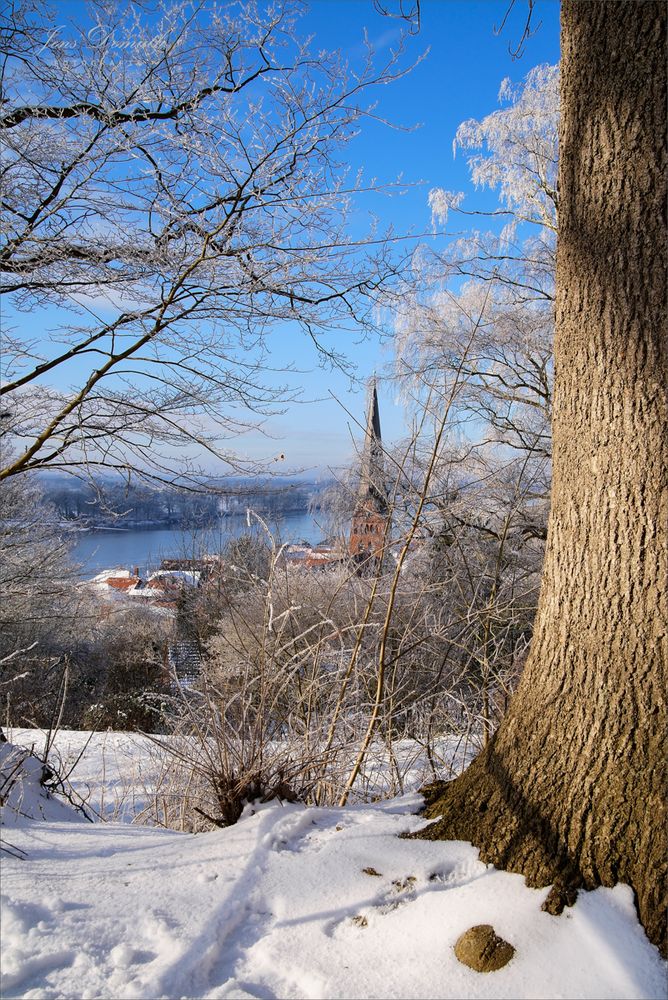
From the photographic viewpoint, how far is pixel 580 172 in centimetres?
212

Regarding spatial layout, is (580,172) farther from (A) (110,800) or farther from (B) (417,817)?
(A) (110,800)

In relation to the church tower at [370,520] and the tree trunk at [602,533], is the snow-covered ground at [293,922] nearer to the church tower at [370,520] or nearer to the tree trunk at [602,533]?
the tree trunk at [602,533]

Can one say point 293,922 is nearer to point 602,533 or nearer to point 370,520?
point 602,533

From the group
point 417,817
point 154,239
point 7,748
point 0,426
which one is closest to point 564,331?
point 417,817

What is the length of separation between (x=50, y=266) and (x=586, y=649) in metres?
4.54

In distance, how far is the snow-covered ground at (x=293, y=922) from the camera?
1.59 m

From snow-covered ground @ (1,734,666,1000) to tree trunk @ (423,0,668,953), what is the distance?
13 centimetres

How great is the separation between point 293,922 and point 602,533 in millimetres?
1418

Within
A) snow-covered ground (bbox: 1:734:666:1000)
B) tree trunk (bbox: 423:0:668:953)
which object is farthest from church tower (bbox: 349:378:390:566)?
snow-covered ground (bbox: 1:734:666:1000)

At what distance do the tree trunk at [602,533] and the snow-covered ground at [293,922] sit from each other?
13 centimetres

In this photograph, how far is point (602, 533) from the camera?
6.55ft

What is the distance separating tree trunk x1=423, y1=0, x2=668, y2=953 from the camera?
1883 mm

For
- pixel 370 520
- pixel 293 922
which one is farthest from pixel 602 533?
pixel 370 520

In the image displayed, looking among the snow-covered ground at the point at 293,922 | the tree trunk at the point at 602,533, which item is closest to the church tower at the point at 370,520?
the tree trunk at the point at 602,533
